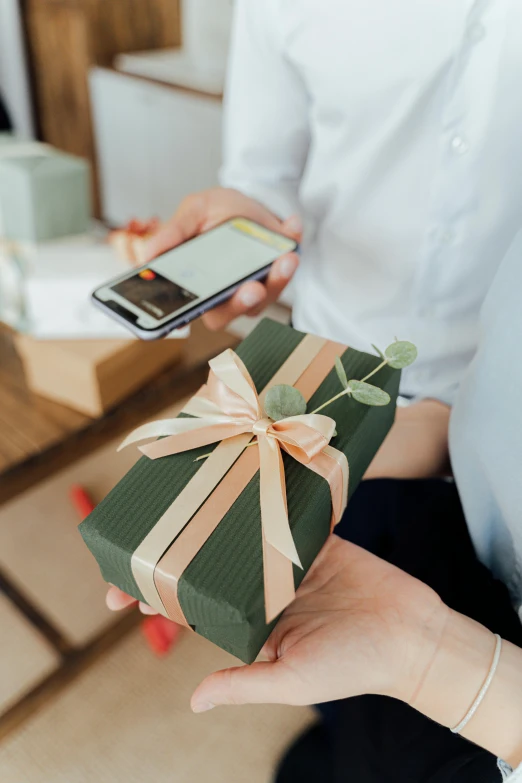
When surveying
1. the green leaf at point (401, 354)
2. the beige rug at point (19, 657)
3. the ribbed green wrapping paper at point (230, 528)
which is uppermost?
the green leaf at point (401, 354)

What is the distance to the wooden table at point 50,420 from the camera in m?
0.80

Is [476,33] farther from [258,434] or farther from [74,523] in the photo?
[74,523]

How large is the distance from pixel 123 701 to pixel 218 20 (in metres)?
1.91

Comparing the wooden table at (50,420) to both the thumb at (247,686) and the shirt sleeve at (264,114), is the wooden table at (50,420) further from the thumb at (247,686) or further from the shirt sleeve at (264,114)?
the thumb at (247,686)

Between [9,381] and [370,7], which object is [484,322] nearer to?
[370,7]

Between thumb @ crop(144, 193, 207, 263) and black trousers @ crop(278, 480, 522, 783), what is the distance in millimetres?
357

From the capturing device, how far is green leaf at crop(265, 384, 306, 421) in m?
0.41

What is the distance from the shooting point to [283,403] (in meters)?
0.41

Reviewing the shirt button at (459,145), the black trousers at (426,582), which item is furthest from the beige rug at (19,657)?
the shirt button at (459,145)

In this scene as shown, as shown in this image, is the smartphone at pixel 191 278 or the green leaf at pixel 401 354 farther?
the smartphone at pixel 191 278

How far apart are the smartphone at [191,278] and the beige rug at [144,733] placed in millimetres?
668

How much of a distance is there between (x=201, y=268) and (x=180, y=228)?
80 millimetres

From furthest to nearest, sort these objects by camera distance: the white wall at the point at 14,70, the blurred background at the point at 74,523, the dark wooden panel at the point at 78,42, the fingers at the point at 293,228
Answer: the white wall at the point at 14,70, the dark wooden panel at the point at 78,42, the blurred background at the point at 74,523, the fingers at the point at 293,228

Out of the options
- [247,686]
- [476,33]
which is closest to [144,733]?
[247,686]
